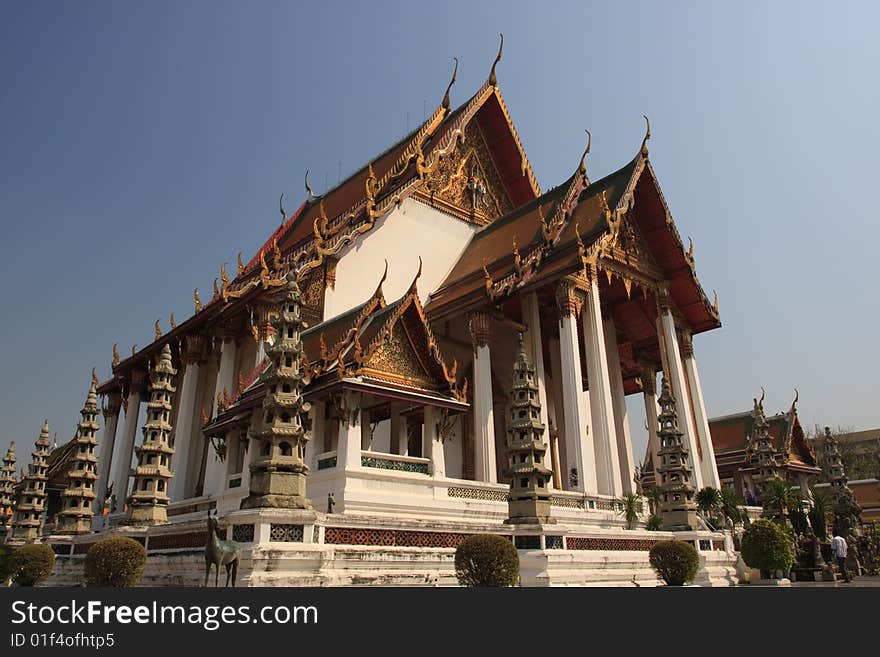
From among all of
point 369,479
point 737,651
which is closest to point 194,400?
point 369,479

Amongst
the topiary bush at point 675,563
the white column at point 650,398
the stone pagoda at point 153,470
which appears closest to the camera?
the topiary bush at point 675,563

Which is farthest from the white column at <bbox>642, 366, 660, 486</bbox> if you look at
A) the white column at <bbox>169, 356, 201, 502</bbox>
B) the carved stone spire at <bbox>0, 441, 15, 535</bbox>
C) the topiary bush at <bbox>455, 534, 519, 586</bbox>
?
the carved stone spire at <bbox>0, 441, 15, 535</bbox>

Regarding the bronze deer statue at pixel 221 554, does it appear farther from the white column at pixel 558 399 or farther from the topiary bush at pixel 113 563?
the white column at pixel 558 399

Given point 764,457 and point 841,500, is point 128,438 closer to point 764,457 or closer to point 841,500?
point 764,457

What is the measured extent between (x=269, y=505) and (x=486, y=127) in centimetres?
1460

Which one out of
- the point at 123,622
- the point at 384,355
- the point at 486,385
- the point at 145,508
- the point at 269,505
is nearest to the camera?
the point at 123,622

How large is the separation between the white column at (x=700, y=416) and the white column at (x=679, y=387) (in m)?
0.18

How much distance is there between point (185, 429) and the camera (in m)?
15.6

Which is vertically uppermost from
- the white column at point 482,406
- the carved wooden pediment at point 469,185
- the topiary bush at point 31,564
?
the carved wooden pediment at point 469,185

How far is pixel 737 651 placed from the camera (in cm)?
354

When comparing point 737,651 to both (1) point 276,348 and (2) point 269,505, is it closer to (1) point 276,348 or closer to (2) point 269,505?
(2) point 269,505

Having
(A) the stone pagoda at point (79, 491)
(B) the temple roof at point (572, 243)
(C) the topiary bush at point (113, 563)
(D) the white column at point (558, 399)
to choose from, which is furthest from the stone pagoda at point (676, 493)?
(A) the stone pagoda at point (79, 491)

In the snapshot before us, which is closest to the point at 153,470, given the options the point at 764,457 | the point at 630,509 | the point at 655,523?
the point at 655,523

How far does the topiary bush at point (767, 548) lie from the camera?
935 centimetres
